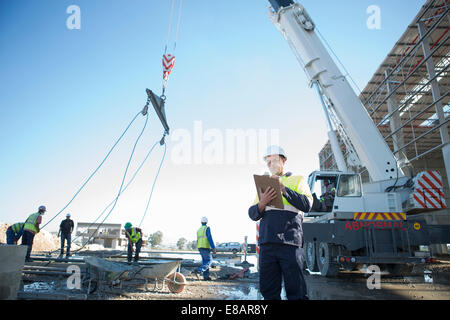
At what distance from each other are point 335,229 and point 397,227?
123 centimetres

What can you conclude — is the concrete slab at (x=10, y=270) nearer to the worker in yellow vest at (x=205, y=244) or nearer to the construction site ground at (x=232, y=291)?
the construction site ground at (x=232, y=291)

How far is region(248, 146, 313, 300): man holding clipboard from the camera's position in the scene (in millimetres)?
2100

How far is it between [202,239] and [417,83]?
14.9 metres

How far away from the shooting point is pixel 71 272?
17.6 feet

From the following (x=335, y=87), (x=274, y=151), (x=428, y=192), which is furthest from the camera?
(x=335, y=87)

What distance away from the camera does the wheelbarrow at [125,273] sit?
161 inches

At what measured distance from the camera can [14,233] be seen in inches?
323

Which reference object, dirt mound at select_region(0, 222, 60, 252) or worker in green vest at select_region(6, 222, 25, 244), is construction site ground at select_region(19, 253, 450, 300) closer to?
worker in green vest at select_region(6, 222, 25, 244)

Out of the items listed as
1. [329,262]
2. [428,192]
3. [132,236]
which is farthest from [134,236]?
[428,192]

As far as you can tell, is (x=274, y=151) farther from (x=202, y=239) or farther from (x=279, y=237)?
(x=202, y=239)

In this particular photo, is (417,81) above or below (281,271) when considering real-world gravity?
above
